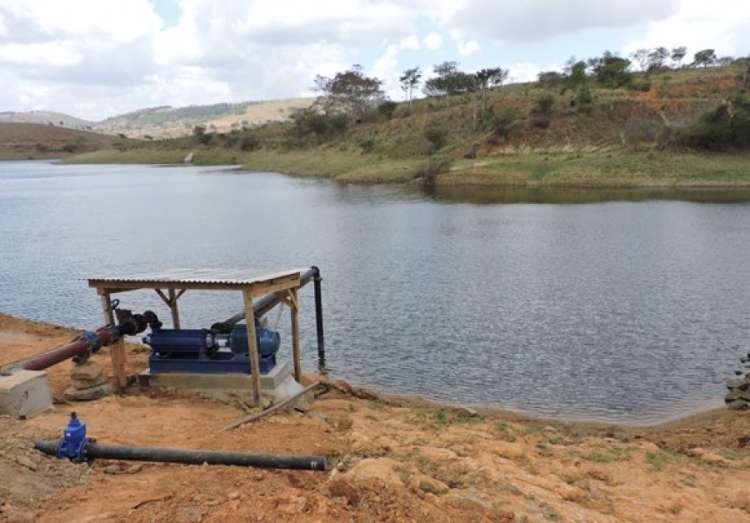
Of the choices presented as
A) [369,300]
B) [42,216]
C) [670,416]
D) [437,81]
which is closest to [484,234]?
[369,300]

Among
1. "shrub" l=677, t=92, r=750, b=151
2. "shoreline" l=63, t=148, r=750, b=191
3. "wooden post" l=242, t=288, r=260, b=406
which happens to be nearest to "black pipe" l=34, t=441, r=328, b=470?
"wooden post" l=242, t=288, r=260, b=406

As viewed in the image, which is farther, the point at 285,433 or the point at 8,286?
the point at 8,286

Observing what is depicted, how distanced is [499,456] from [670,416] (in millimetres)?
6100

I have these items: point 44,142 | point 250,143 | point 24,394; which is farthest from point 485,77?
point 44,142

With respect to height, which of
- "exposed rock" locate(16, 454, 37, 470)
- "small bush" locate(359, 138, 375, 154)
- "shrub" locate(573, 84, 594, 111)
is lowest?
"exposed rock" locate(16, 454, 37, 470)

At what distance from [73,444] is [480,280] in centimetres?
1985

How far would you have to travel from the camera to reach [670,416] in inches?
567

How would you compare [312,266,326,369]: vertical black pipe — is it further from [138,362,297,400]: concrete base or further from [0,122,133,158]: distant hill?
[0,122,133,158]: distant hill

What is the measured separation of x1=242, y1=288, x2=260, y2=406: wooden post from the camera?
1202 cm

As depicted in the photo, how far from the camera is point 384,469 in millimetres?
8227

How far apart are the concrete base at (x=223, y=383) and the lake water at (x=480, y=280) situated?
392cm

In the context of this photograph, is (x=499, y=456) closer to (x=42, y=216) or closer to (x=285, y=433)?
(x=285, y=433)

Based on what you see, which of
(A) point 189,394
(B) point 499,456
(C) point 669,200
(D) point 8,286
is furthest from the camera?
(C) point 669,200

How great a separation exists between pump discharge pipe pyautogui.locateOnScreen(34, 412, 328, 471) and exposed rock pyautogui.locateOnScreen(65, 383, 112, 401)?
4117 millimetres
